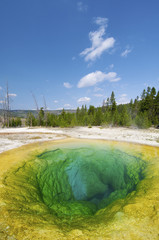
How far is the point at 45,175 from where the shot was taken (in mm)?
5336

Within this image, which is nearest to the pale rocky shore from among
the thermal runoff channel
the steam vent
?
the steam vent

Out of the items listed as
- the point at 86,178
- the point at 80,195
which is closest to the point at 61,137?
the point at 86,178

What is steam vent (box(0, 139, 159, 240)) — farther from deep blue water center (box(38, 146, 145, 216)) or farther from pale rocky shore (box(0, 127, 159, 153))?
pale rocky shore (box(0, 127, 159, 153))

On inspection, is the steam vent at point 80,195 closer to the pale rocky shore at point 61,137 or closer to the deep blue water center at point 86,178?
the deep blue water center at point 86,178

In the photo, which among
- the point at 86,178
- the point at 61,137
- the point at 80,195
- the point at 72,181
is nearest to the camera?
the point at 80,195

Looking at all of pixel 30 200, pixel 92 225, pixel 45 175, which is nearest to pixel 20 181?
pixel 30 200

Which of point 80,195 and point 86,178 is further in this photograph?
point 86,178

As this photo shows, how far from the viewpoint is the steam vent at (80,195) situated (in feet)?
6.88

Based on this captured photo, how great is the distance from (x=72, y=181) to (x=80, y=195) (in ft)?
Answer: 2.96

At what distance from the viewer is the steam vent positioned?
6.88ft

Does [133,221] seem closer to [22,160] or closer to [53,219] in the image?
[53,219]

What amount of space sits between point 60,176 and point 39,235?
3984mm

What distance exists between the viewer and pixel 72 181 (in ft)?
19.4

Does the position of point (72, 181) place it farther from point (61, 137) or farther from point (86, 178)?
point (61, 137)
